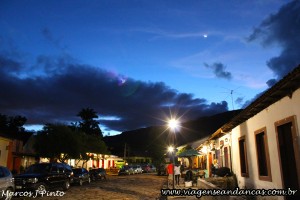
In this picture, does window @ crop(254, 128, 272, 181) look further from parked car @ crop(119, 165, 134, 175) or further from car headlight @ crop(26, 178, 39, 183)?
parked car @ crop(119, 165, 134, 175)

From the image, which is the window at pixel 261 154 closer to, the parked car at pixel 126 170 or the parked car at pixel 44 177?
the parked car at pixel 44 177

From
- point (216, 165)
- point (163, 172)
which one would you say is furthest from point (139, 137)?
point (216, 165)

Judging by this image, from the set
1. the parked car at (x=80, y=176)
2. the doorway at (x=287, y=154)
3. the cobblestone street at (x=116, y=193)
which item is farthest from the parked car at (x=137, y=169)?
the doorway at (x=287, y=154)

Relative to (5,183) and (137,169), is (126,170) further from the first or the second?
(5,183)

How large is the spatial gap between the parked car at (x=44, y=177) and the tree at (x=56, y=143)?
15.6m

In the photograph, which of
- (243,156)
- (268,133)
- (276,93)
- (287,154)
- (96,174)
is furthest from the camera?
(96,174)

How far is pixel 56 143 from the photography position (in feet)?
113

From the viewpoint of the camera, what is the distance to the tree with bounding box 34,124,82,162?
34.5m

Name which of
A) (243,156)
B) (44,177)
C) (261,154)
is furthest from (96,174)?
(261,154)

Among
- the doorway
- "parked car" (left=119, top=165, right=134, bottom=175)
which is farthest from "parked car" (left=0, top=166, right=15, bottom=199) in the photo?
"parked car" (left=119, top=165, right=134, bottom=175)

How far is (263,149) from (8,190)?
1075 centimetres

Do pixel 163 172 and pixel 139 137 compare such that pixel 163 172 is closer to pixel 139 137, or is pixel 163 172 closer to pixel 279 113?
pixel 279 113

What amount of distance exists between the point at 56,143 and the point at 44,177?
1902 centimetres

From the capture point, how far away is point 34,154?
37.0 metres
